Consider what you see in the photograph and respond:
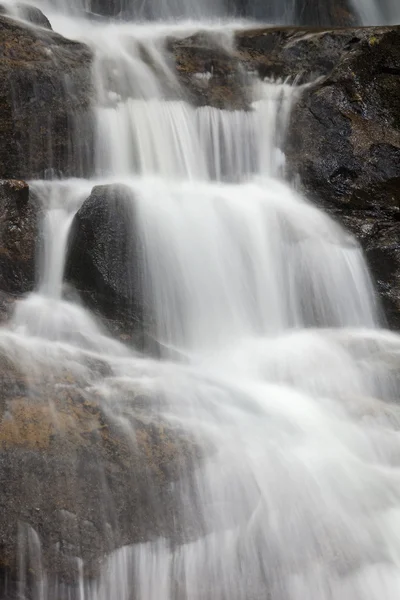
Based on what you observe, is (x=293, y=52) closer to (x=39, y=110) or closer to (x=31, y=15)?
(x=31, y=15)

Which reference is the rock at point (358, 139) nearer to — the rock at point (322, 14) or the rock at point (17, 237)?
the rock at point (17, 237)

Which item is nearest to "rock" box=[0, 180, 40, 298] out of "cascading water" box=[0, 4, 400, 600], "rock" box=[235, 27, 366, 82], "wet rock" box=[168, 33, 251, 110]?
"cascading water" box=[0, 4, 400, 600]

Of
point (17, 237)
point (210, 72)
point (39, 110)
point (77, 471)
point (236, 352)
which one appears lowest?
point (236, 352)

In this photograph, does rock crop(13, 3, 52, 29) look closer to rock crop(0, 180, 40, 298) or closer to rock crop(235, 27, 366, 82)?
rock crop(235, 27, 366, 82)

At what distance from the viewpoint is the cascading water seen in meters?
4.12

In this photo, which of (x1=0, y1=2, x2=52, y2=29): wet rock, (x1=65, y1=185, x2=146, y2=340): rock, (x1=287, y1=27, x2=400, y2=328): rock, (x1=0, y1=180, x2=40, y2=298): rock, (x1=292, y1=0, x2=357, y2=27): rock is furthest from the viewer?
(x1=292, y1=0, x2=357, y2=27): rock

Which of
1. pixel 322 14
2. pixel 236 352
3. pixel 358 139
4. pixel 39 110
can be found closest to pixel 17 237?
pixel 39 110

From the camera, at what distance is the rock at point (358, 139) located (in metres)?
8.56

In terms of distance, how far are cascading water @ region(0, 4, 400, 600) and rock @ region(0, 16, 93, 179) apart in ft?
0.97

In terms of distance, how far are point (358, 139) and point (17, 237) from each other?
4.67m

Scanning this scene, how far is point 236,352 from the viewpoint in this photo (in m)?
6.85

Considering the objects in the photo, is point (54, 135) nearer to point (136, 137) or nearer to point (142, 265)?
point (136, 137)

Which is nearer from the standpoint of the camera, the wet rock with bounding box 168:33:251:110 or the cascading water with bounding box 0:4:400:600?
the cascading water with bounding box 0:4:400:600

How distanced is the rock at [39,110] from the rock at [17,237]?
1.07 m
